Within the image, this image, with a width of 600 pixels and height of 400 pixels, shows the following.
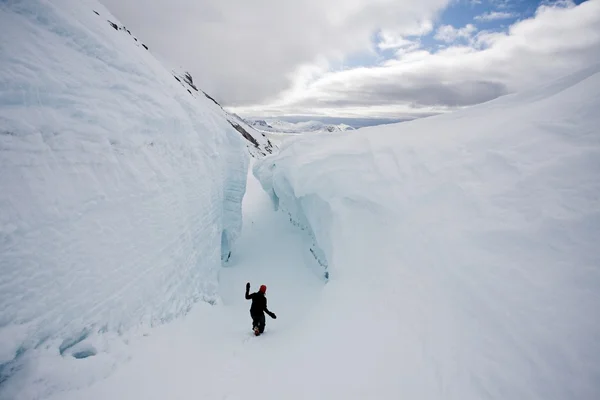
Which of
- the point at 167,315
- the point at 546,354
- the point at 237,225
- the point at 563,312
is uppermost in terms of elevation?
the point at 563,312

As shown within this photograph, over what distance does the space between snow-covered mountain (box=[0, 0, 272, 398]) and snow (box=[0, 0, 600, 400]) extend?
0.8 inches

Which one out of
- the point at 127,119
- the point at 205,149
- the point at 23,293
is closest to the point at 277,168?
the point at 205,149

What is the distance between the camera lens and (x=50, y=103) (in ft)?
10.7

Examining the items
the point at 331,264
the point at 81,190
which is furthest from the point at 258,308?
the point at 81,190

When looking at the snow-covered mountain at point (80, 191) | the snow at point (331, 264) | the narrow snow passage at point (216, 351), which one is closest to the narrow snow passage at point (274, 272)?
the narrow snow passage at point (216, 351)

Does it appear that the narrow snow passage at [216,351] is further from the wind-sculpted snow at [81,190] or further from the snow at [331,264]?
the wind-sculpted snow at [81,190]

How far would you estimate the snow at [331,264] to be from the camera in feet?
9.08

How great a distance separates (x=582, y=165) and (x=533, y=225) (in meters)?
1.08

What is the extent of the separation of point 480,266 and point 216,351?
174 inches

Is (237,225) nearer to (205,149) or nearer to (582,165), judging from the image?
(205,149)

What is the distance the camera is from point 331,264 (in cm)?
681

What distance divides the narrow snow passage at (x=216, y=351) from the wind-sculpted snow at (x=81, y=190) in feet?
1.35

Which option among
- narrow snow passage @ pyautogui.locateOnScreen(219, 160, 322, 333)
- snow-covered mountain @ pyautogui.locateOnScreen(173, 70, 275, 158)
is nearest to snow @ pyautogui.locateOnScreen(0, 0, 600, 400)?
narrow snow passage @ pyautogui.locateOnScreen(219, 160, 322, 333)

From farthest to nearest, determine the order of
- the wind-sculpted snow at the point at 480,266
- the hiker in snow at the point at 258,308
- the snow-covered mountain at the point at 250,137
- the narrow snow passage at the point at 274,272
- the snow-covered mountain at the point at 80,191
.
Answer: the snow-covered mountain at the point at 250,137 < the narrow snow passage at the point at 274,272 < the hiker in snow at the point at 258,308 < the wind-sculpted snow at the point at 480,266 < the snow-covered mountain at the point at 80,191
